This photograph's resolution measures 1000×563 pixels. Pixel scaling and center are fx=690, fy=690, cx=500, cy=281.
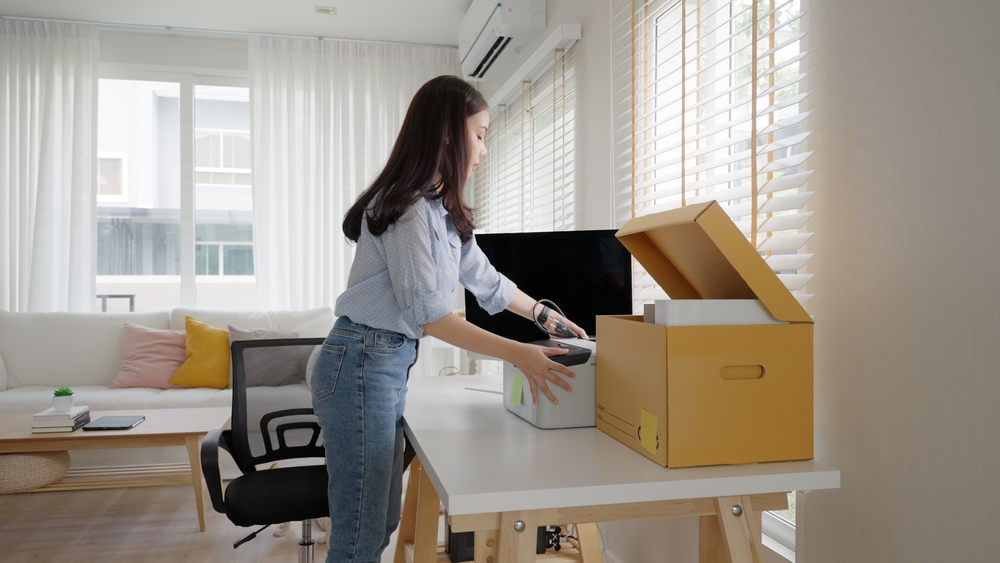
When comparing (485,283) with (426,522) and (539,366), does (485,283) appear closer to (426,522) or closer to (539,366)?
(539,366)

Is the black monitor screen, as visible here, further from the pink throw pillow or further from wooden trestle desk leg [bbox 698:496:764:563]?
the pink throw pillow

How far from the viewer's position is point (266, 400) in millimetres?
2051

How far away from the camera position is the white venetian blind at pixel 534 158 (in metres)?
2.89

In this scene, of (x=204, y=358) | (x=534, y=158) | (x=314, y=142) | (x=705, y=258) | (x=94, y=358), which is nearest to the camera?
(x=705, y=258)

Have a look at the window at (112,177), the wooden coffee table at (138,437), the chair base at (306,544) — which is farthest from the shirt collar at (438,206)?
the window at (112,177)

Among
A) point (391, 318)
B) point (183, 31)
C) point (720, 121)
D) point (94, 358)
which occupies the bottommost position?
point (94, 358)

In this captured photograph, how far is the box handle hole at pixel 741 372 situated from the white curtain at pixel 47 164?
14.5ft

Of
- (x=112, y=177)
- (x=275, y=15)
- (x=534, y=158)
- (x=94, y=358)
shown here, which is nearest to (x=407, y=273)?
(x=534, y=158)

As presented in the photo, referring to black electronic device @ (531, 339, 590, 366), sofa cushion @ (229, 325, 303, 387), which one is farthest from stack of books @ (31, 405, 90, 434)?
black electronic device @ (531, 339, 590, 366)

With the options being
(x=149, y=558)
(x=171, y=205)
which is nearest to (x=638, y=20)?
(x=149, y=558)

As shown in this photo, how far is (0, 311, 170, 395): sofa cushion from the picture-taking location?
3857mm

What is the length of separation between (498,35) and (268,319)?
2.17 m

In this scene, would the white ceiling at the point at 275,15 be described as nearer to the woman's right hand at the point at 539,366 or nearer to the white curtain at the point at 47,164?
the white curtain at the point at 47,164

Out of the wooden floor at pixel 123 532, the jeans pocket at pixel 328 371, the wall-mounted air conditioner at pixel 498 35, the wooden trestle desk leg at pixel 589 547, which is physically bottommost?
the wooden floor at pixel 123 532
